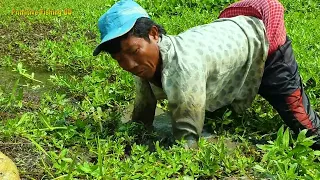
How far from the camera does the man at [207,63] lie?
2.91m

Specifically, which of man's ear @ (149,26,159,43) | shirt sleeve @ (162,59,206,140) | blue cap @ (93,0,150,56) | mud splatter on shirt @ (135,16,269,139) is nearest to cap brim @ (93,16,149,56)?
blue cap @ (93,0,150,56)

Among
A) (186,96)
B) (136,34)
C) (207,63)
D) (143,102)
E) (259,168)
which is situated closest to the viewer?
(259,168)

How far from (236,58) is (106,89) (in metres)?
1.30

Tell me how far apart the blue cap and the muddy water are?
97 cm

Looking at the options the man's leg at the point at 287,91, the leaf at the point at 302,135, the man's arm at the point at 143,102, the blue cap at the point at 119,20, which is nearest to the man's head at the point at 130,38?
the blue cap at the point at 119,20

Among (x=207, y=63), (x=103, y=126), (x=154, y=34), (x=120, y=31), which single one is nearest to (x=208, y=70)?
(x=207, y=63)

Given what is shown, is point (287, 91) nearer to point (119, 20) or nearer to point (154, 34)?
point (154, 34)

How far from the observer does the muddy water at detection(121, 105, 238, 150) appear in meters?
3.42

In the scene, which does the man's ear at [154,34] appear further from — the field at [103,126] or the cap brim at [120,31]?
the field at [103,126]

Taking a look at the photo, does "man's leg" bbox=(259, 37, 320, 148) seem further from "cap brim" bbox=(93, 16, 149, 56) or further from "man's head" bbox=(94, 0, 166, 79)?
"cap brim" bbox=(93, 16, 149, 56)

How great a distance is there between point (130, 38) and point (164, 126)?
105 centimetres

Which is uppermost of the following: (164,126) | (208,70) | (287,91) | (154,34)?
(154,34)

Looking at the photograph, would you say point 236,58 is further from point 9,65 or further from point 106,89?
point 9,65

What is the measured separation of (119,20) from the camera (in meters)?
2.82
